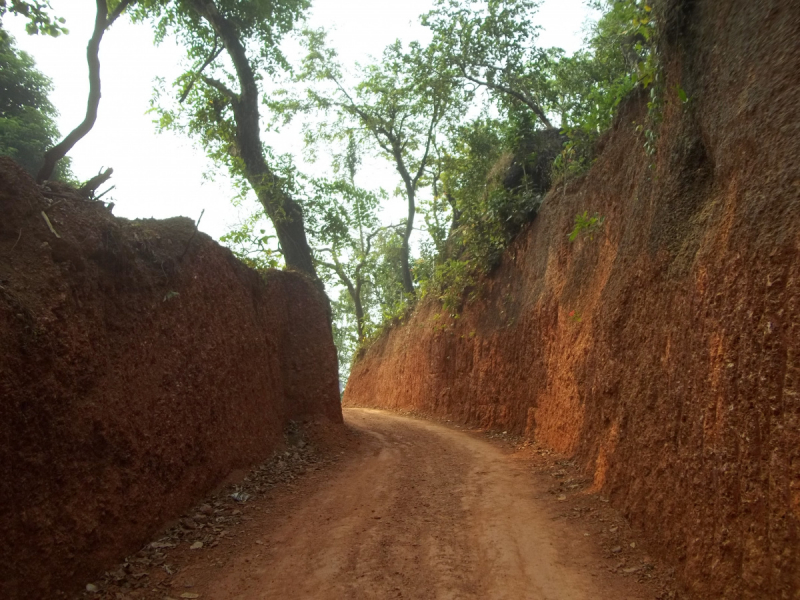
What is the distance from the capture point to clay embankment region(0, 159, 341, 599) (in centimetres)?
472

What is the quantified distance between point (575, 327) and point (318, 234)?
9.66 metres

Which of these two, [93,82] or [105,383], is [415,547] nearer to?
[105,383]

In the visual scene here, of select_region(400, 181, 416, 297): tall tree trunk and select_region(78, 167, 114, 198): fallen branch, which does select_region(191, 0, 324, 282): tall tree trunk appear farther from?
select_region(400, 181, 416, 297): tall tree trunk

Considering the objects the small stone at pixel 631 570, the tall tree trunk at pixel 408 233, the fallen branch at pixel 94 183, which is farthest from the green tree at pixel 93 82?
the tall tree trunk at pixel 408 233

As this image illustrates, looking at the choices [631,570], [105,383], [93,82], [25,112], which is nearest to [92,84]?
[93,82]

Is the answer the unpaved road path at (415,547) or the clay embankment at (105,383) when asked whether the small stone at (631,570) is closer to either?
the unpaved road path at (415,547)

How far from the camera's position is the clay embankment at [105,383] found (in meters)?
4.72

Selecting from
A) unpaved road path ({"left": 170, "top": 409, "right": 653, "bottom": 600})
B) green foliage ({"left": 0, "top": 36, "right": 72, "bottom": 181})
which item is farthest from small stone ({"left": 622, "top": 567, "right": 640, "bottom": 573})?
green foliage ({"left": 0, "top": 36, "right": 72, "bottom": 181})

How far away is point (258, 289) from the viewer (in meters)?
11.1

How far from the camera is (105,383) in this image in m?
5.92

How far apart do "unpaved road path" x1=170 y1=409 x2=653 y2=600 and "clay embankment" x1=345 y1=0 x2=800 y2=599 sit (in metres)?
0.87

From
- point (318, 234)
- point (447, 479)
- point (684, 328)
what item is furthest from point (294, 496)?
point (318, 234)

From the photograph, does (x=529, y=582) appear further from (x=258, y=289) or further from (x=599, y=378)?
(x=258, y=289)

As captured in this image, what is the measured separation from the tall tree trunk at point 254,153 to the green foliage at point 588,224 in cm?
656
